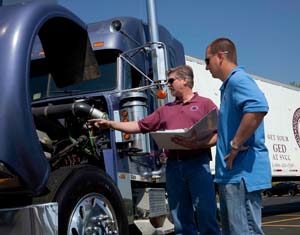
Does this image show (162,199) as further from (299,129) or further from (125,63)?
(299,129)

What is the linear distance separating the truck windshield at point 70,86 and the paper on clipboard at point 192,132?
1.93 meters

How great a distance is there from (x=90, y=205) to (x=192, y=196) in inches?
35.4

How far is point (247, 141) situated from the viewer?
3.74m

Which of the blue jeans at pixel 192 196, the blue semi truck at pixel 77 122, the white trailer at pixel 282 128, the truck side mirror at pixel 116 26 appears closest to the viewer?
the blue semi truck at pixel 77 122

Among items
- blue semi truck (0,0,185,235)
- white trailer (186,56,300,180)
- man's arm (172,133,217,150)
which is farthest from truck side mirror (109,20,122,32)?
white trailer (186,56,300,180)

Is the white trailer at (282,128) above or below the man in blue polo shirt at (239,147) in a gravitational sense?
above

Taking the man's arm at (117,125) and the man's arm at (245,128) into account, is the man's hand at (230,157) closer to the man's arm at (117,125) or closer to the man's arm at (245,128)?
the man's arm at (245,128)

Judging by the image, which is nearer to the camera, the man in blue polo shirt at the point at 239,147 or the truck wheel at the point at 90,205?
the man in blue polo shirt at the point at 239,147

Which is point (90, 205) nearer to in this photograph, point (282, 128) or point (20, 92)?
point (20, 92)

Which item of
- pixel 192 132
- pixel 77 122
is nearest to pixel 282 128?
pixel 77 122

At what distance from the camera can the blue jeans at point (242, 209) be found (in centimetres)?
362

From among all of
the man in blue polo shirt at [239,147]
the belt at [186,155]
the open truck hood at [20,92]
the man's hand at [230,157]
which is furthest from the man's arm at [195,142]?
the open truck hood at [20,92]

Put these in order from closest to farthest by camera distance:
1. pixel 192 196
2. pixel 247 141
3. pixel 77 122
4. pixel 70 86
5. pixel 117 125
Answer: pixel 247 141, pixel 192 196, pixel 117 125, pixel 77 122, pixel 70 86

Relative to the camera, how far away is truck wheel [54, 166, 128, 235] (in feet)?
14.1
